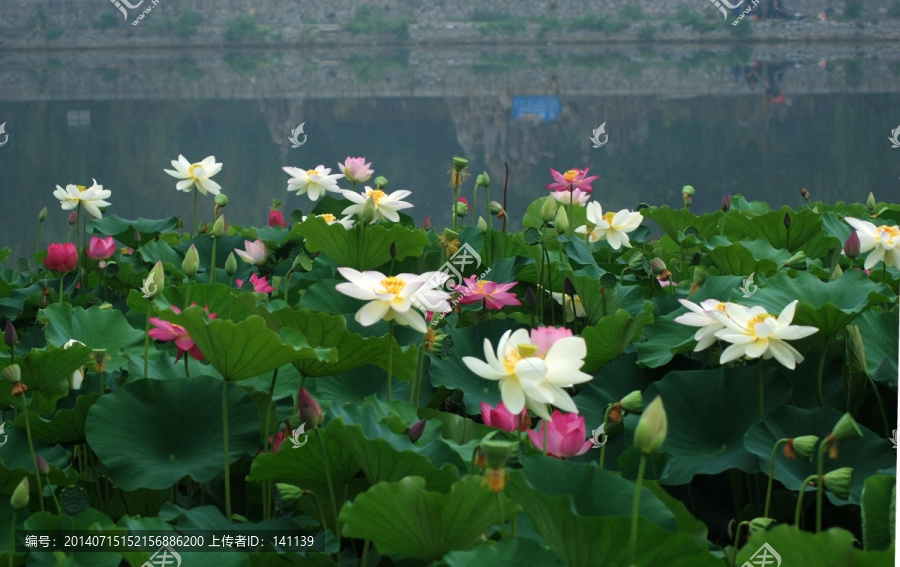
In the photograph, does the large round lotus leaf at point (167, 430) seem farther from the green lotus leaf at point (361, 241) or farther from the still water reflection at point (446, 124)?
the still water reflection at point (446, 124)

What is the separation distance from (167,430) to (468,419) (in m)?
0.28

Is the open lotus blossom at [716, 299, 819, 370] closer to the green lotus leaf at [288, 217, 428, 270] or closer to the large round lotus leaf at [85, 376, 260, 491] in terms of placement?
the large round lotus leaf at [85, 376, 260, 491]

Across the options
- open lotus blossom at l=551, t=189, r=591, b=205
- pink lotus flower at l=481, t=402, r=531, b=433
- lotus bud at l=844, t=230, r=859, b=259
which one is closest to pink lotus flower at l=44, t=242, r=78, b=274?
open lotus blossom at l=551, t=189, r=591, b=205

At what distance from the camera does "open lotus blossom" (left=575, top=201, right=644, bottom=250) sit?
138 cm

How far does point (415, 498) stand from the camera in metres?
0.58

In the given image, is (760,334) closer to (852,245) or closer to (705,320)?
(705,320)

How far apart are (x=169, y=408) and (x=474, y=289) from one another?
43 cm

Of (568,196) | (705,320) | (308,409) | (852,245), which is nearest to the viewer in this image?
(308,409)

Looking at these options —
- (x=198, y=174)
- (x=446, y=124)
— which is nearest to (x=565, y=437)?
(x=198, y=174)

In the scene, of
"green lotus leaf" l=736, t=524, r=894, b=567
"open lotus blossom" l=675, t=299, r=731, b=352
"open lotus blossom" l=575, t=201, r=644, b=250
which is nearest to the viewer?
"green lotus leaf" l=736, t=524, r=894, b=567

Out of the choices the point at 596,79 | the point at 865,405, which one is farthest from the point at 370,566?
the point at 596,79

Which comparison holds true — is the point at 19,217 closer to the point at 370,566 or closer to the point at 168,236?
the point at 168,236

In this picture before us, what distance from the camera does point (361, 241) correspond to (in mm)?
1280

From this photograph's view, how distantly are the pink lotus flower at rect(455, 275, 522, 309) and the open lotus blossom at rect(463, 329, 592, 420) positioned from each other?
1.40ft
